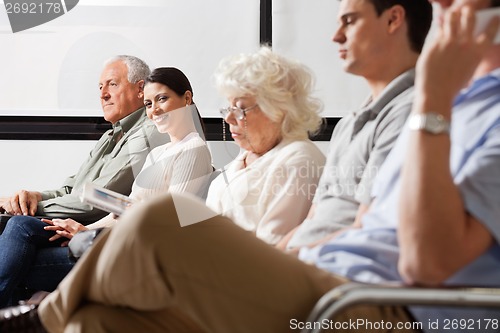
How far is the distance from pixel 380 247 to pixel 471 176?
0.81 feet

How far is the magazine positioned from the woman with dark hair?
83 centimetres

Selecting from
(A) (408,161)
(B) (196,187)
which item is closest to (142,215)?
(A) (408,161)

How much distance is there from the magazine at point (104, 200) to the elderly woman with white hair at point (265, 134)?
15.4 inches

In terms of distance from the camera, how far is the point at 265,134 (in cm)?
260

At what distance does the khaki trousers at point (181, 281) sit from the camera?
1295mm

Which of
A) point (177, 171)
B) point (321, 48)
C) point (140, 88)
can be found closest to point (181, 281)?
point (177, 171)

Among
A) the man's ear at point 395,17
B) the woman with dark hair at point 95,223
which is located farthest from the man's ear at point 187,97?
the man's ear at point 395,17

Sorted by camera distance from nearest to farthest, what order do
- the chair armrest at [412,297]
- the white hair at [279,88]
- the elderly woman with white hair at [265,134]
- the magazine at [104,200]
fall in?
the chair armrest at [412,297], the magazine at [104,200], the elderly woman with white hair at [265,134], the white hair at [279,88]

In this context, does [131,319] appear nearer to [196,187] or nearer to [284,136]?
[284,136]

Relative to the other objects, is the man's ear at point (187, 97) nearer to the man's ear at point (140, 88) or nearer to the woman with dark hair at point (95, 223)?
the woman with dark hair at point (95, 223)

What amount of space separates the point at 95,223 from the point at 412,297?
7.48 ft

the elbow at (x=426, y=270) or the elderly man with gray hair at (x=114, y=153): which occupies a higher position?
the elbow at (x=426, y=270)

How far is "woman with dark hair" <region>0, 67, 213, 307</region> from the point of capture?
3.10 meters

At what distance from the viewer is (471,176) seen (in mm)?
1302
